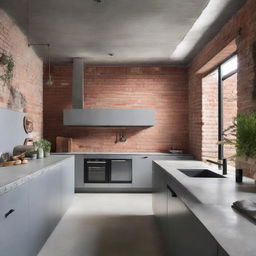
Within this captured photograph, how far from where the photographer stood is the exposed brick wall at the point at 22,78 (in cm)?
352

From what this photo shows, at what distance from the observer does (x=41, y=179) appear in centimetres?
260

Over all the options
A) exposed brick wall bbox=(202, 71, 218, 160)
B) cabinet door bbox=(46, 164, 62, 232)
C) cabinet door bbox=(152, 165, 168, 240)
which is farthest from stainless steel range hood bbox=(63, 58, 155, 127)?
cabinet door bbox=(152, 165, 168, 240)

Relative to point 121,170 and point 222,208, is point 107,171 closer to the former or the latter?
point 121,170

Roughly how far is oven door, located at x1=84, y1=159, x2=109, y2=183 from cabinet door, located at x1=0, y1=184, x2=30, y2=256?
3.00 meters

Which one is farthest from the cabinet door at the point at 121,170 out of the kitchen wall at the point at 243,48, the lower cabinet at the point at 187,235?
the lower cabinet at the point at 187,235

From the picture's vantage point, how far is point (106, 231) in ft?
10.6

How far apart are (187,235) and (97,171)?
3.72m

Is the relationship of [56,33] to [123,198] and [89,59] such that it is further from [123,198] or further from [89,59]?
[123,198]

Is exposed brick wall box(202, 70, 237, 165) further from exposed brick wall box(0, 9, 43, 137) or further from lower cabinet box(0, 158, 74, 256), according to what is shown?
exposed brick wall box(0, 9, 43, 137)

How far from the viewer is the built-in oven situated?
5.20 meters

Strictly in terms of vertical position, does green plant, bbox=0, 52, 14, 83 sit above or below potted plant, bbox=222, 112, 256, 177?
above

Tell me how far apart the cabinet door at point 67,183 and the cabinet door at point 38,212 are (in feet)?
2.66

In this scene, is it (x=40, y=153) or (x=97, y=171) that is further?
(x=97, y=171)

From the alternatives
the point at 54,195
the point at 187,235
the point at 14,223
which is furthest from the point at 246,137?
the point at 54,195
